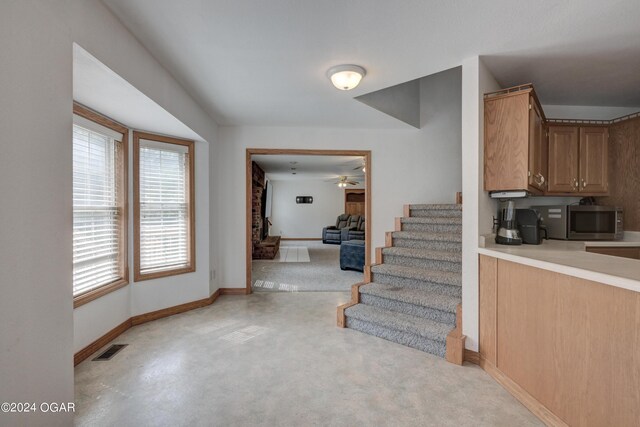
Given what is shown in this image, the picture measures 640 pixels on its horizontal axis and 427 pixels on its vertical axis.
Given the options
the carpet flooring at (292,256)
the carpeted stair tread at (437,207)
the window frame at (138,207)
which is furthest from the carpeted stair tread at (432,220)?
the carpet flooring at (292,256)

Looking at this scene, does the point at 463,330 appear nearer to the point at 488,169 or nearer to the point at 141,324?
the point at 488,169

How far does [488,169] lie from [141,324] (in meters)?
3.70

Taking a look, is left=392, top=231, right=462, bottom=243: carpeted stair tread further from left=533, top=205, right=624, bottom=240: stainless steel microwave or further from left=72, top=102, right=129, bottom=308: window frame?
left=72, top=102, right=129, bottom=308: window frame

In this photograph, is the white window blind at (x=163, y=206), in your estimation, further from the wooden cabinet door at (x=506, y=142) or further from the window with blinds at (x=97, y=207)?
the wooden cabinet door at (x=506, y=142)

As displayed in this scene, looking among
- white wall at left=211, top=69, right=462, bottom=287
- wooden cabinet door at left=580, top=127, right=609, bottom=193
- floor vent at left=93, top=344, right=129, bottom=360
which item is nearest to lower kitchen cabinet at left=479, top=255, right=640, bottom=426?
wooden cabinet door at left=580, top=127, right=609, bottom=193

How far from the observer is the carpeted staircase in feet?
8.63

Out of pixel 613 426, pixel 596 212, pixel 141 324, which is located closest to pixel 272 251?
pixel 141 324

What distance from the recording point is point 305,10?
182 centimetres

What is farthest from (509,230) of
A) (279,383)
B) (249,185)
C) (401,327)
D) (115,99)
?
(115,99)

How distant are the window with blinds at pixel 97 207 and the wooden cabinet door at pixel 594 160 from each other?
191 inches

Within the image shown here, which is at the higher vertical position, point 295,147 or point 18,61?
point 295,147

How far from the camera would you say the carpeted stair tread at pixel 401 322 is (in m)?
2.58

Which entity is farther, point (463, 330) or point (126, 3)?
point (463, 330)

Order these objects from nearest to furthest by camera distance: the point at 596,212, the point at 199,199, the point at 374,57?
the point at 374,57
the point at 596,212
the point at 199,199
